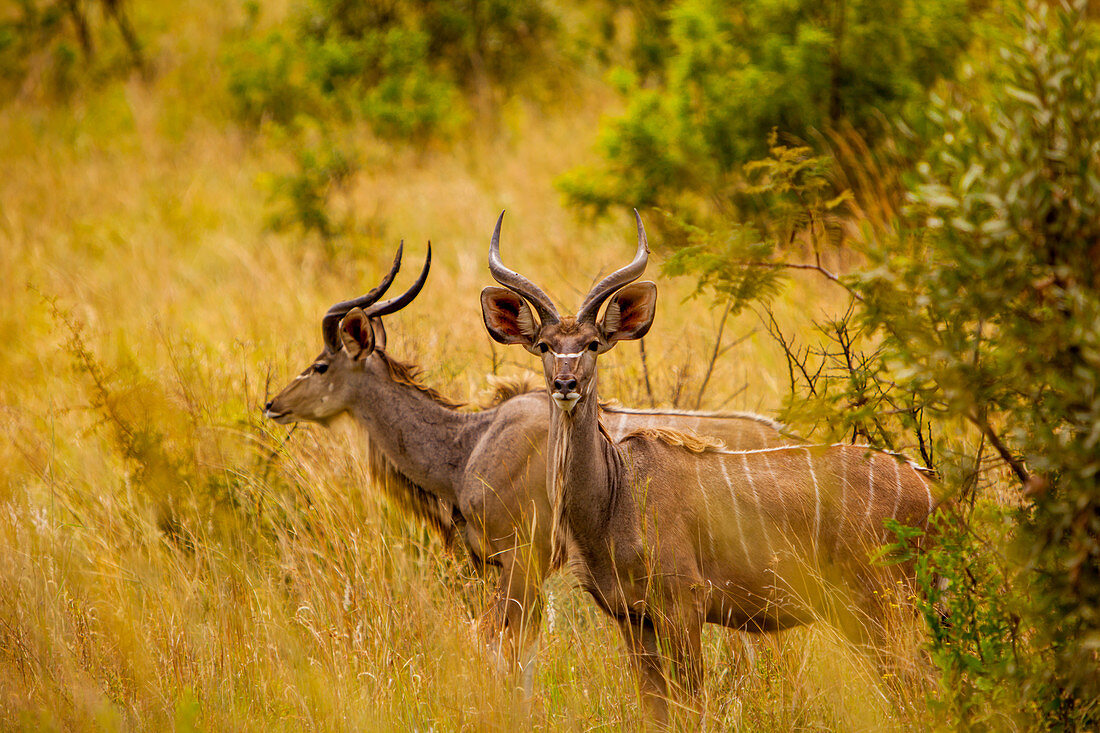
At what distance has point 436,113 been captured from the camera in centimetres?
1377

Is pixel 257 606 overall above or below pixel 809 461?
below

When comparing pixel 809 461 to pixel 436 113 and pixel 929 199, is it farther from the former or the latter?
pixel 436 113

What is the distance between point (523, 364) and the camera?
6.73 m

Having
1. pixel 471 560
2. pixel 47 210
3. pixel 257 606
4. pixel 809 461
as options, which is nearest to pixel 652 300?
pixel 809 461

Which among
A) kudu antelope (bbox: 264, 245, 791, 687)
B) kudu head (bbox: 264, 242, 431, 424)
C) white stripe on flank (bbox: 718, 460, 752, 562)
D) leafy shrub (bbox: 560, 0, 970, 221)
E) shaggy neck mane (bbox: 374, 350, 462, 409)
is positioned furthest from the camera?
leafy shrub (bbox: 560, 0, 970, 221)

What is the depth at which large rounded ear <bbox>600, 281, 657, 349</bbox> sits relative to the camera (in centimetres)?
420

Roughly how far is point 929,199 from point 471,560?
123 inches

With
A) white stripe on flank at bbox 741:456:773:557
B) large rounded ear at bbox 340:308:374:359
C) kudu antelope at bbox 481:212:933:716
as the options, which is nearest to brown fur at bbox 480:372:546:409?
large rounded ear at bbox 340:308:374:359

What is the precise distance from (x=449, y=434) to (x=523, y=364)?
1.42 metres

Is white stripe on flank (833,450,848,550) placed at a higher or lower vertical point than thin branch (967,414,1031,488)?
lower

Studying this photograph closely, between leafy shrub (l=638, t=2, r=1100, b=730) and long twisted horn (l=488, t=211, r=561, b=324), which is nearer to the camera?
leafy shrub (l=638, t=2, r=1100, b=730)

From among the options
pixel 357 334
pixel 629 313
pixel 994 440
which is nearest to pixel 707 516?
pixel 629 313

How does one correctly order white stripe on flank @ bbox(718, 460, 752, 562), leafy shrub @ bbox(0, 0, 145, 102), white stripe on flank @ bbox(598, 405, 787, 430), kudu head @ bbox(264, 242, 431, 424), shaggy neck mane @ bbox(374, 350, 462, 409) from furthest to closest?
leafy shrub @ bbox(0, 0, 145, 102) < shaggy neck mane @ bbox(374, 350, 462, 409) < kudu head @ bbox(264, 242, 431, 424) < white stripe on flank @ bbox(598, 405, 787, 430) < white stripe on flank @ bbox(718, 460, 752, 562)

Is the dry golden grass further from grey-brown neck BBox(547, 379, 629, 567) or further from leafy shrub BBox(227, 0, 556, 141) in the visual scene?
leafy shrub BBox(227, 0, 556, 141)
